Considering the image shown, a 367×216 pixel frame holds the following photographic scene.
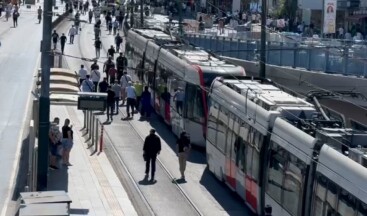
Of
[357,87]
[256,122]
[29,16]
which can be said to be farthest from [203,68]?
[29,16]

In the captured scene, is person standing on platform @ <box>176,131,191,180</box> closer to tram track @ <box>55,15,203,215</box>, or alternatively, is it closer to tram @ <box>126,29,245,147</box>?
tram track @ <box>55,15,203,215</box>

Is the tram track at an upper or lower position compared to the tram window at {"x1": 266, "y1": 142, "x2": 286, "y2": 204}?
lower

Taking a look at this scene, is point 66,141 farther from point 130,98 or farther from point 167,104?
point 130,98

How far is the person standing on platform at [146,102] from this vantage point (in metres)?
40.1

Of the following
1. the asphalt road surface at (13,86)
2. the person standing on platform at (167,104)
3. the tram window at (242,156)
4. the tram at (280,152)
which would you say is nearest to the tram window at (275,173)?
the tram at (280,152)

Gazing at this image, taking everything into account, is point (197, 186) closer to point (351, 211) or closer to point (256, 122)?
point (256, 122)

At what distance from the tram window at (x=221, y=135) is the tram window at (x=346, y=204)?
9338 mm

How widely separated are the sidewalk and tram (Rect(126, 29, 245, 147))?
2.79 meters

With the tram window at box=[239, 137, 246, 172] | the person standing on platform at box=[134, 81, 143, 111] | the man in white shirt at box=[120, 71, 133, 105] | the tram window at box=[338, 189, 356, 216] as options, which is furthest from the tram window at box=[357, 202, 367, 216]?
the man in white shirt at box=[120, 71, 133, 105]

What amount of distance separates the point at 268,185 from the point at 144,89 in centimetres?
1862

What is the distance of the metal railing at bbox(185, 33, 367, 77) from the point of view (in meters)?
38.9

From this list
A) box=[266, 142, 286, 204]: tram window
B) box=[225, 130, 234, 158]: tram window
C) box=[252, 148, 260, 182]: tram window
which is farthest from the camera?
box=[225, 130, 234, 158]: tram window

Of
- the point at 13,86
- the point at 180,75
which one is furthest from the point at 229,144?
the point at 13,86

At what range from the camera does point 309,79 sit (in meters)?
41.9
